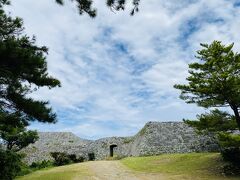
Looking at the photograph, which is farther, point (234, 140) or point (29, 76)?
point (234, 140)

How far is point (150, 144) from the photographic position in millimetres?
31938

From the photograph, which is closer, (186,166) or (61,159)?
(186,166)

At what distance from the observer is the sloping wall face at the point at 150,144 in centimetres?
3116

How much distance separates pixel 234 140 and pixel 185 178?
11.4ft

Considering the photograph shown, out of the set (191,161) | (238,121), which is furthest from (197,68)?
(191,161)

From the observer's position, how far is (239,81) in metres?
19.2

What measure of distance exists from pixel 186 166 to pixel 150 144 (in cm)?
950

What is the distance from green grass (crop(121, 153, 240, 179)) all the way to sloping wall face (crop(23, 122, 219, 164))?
394 cm

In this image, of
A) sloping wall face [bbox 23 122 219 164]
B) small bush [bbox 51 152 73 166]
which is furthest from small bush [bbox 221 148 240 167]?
small bush [bbox 51 152 73 166]

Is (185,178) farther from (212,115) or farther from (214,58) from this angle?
(214,58)

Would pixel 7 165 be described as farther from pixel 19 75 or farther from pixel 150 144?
pixel 150 144

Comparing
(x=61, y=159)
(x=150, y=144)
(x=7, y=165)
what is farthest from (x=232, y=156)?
(x=61, y=159)

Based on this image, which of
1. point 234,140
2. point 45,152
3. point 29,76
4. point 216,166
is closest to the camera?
point 29,76

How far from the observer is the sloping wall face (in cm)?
3116
